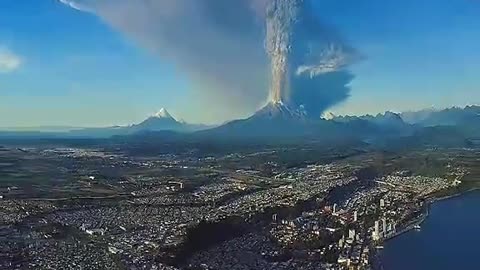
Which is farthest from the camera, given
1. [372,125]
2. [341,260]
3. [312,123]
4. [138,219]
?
[372,125]

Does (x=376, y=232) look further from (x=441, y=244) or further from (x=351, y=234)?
(x=441, y=244)

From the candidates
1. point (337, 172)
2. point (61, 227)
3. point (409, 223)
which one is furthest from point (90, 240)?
point (337, 172)

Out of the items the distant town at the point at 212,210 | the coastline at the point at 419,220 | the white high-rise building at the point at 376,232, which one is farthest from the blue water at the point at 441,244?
the distant town at the point at 212,210

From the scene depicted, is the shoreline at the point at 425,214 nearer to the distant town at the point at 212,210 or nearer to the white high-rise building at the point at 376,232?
the distant town at the point at 212,210

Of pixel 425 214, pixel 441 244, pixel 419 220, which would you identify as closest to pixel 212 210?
pixel 419 220

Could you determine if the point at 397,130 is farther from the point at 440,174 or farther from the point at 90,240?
the point at 90,240

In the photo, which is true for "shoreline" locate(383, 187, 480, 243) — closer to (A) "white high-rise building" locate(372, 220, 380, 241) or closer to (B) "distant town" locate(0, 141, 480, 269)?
(B) "distant town" locate(0, 141, 480, 269)

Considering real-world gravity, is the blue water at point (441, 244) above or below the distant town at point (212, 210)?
below

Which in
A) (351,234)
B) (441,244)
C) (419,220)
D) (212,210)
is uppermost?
(212,210)
